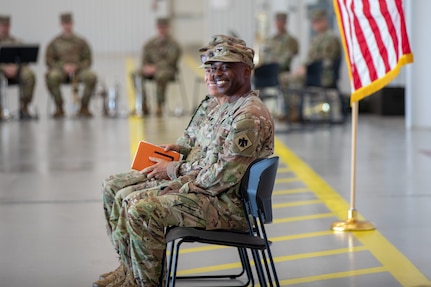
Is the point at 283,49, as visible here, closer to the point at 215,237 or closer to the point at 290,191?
the point at 290,191

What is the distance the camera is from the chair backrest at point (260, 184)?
182 inches

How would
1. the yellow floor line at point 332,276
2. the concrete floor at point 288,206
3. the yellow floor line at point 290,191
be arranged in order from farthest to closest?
the yellow floor line at point 290,191
the concrete floor at point 288,206
the yellow floor line at point 332,276

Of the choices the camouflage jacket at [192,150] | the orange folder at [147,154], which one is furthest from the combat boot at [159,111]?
the orange folder at [147,154]

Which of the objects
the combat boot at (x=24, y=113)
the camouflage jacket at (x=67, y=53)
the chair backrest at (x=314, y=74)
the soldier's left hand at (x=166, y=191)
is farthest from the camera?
the camouflage jacket at (x=67, y=53)

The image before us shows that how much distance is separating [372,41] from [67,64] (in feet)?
43.4

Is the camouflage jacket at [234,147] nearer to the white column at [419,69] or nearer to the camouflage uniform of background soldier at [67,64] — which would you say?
the white column at [419,69]

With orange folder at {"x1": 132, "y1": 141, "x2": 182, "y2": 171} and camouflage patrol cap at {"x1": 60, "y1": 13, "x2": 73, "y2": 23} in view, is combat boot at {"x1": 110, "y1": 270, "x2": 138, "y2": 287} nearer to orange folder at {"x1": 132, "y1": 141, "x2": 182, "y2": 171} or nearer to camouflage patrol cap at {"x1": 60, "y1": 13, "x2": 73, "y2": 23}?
orange folder at {"x1": 132, "y1": 141, "x2": 182, "y2": 171}

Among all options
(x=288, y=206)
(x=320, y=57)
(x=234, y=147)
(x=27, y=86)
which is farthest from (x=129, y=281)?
(x=27, y=86)

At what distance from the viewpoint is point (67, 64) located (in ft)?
64.2

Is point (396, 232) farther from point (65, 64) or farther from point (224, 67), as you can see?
point (65, 64)

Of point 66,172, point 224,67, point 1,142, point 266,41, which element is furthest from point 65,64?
point 224,67

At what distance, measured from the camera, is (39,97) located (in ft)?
78.6

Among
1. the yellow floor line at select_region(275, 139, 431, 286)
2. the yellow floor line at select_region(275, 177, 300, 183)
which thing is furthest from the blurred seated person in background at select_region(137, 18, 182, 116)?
the yellow floor line at select_region(275, 177, 300, 183)

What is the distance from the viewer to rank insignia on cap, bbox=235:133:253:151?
4.77m
